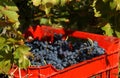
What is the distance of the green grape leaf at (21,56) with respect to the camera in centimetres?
149

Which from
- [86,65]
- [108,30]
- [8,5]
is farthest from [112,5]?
[8,5]

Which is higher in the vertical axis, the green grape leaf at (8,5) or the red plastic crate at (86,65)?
the green grape leaf at (8,5)

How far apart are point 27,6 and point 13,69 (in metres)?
0.86

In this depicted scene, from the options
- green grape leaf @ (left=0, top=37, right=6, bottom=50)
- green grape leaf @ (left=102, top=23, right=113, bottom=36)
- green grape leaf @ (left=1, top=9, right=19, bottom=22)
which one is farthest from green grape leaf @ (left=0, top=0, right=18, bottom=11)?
green grape leaf @ (left=102, top=23, right=113, bottom=36)

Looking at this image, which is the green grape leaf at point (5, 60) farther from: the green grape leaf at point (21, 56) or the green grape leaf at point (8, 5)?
the green grape leaf at point (8, 5)

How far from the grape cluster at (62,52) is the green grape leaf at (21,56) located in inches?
6.3

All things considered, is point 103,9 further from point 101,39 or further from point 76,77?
point 76,77

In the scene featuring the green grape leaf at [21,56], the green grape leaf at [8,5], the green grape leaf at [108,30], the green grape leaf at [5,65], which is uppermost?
the green grape leaf at [8,5]

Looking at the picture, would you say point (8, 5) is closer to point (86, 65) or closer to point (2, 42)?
point (2, 42)

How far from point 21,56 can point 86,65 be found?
28 centimetres

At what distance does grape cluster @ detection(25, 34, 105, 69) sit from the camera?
1.70m

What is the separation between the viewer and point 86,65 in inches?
62.9

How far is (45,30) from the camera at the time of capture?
2.00 meters

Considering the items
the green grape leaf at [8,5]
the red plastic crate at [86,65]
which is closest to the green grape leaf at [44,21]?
the red plastic crate at [86,65]
